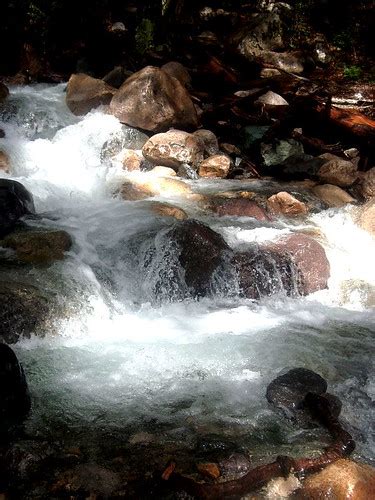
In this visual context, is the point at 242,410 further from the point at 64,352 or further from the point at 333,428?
the point at 64,352

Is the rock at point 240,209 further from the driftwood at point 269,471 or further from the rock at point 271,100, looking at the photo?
the driftwood at point 269,471

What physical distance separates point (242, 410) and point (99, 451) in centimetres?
110

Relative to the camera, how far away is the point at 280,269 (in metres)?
5.71

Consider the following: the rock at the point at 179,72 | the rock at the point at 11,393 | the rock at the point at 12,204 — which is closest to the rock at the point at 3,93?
the rock at the point at 179,72

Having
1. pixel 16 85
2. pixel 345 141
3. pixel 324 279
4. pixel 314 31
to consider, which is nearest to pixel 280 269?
pixel 324 279

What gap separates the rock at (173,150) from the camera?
845 centimetres

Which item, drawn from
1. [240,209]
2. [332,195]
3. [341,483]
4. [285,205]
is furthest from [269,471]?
[332,195]

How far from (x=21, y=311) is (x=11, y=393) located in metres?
1.41

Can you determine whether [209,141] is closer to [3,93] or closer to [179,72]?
[179,72]

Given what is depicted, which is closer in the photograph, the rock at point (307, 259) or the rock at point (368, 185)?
the rock at point (307, 259)

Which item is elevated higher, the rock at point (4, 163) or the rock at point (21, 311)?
the rock at point (4, 163)

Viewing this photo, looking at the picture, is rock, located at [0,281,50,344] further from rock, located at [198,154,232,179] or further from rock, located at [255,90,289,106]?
rock, located at [255,90,289,106]

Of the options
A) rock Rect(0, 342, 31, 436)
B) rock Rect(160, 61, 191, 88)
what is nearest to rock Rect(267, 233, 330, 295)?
rock Rect(0, 342, 31, 436)

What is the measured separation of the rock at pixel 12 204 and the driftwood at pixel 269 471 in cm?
408
